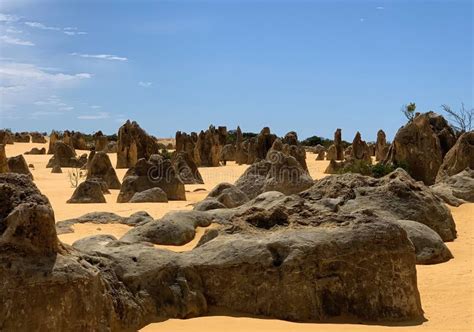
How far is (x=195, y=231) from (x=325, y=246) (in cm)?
425

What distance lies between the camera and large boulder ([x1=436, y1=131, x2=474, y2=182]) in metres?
18.5

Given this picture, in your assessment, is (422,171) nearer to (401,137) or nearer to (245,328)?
(401,137)

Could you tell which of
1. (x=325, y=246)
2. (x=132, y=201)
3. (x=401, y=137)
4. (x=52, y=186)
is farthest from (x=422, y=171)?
(x=325, y=246)

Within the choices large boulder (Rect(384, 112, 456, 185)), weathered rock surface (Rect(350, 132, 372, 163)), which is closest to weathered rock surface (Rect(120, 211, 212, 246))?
large boulder (Rect(384, 112, 456, 185))

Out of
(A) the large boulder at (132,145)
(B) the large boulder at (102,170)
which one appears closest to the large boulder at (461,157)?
(B) the large boulder at (102,170)

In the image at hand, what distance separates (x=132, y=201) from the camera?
16000 millimetres

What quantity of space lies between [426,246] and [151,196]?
897 cm

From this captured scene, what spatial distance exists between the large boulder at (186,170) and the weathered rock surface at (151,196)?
6.49 metres

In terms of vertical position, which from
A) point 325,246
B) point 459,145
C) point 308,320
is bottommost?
point 308,320

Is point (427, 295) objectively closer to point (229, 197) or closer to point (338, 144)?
point (229, 197)

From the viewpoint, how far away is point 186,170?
23.5 metres

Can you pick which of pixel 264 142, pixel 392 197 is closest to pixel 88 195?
pixel 392 197

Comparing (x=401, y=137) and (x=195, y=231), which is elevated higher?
(x=401, y=137)

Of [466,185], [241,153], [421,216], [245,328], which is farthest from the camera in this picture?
[241,153]
